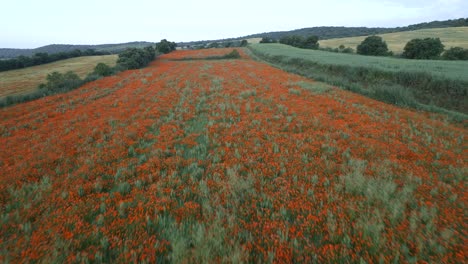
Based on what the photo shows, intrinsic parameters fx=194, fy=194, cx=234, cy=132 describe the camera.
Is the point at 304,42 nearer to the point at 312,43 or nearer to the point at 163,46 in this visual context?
the point at 312,43

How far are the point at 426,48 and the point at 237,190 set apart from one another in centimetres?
4884

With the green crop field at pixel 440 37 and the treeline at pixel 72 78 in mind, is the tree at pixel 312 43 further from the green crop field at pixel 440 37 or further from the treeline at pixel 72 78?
the treeline at pixel 72 78

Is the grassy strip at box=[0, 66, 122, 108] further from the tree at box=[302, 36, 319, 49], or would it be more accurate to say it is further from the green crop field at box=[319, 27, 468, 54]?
the tree at box=[302, 36, 319, 49]

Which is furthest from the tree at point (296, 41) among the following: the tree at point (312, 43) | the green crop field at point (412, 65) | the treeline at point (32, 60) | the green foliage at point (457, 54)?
the treeline at point (32, 60)

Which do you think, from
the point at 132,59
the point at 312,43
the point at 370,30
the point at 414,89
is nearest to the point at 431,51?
the point at 414,89

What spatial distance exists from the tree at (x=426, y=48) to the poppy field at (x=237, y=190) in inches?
1467

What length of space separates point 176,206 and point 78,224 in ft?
5.49

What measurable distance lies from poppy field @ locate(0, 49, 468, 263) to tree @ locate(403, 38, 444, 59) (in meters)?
37.3

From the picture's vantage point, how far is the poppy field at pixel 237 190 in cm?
296

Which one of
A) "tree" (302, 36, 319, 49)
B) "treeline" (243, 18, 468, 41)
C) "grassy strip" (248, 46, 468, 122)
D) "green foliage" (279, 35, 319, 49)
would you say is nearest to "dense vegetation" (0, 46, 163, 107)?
"grassy strip" (248, 46, 468, 122)

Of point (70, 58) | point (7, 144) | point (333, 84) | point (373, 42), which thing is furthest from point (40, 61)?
point (373, 42)

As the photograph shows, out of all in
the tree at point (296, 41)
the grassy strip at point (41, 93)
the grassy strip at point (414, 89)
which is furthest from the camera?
the tree at point (296, 41)

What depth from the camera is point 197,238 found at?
309cm

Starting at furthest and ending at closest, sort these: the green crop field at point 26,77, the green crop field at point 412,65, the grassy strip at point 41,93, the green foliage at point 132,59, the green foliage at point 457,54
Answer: the green foliage at point 132,59 → the green crop field at point 26,77 → the green foliage at point 457,54 → the grassy strip at point 41,93 → the green crop field at point 412,65
